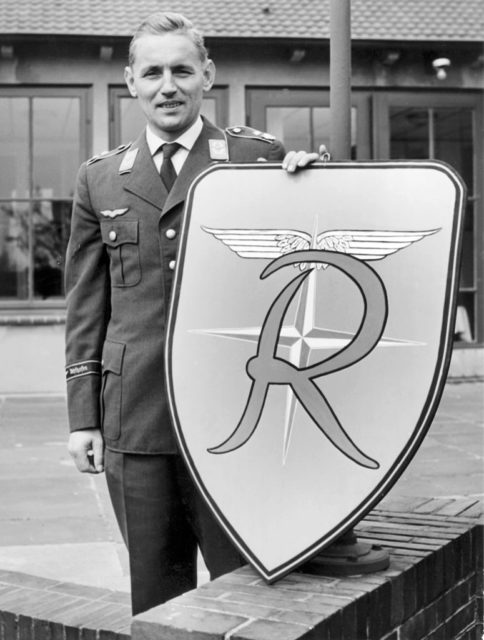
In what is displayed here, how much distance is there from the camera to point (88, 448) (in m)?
2.44

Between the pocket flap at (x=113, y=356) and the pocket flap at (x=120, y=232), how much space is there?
0.24 m

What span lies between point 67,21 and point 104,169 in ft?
24.9

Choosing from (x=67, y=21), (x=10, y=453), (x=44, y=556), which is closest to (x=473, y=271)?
(x=67, y=21)

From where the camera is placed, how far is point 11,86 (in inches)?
382

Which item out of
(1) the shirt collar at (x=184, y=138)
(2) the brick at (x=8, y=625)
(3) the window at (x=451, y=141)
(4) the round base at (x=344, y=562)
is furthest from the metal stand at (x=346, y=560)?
(3) the window at (x=451, y=141)

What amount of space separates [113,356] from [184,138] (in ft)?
1.80

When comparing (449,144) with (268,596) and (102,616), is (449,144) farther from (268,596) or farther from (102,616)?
(268,596)

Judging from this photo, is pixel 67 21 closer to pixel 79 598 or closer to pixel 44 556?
pixel 44 556

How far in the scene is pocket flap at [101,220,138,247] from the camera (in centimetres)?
234

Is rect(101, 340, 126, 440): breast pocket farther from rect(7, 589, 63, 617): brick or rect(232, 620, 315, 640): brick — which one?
rect(232, 620, 315, 640): brick

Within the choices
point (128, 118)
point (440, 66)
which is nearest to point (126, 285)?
point (128, 118)

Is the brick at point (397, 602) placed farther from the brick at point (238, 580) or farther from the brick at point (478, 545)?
the brick at point (478, 545)

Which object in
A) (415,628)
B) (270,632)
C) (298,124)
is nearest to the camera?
(270,632)

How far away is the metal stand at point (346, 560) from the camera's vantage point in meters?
2.08
